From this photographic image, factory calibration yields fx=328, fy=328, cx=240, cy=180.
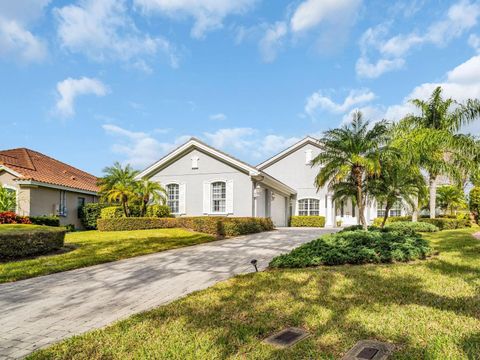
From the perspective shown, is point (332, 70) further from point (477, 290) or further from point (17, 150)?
point (17, 150)

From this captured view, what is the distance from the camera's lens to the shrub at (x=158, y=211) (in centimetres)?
2070

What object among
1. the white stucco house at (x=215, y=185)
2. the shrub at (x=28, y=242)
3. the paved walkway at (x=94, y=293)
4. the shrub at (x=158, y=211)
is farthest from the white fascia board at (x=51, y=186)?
the paved walkway at (x=94, y=293)

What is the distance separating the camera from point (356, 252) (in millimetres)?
7898

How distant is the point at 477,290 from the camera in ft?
16.8

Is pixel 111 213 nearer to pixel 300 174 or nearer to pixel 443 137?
pixel 300 174

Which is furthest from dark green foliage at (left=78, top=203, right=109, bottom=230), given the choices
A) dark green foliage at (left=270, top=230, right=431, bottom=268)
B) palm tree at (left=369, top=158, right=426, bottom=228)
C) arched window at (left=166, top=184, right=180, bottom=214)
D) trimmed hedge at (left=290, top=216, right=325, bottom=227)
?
dark green foliage at (left=270, top=230, right=431, bottom=268)

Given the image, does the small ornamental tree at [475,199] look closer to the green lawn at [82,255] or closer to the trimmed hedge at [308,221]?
the trimmed hedge at [308,221]

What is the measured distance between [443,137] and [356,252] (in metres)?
15.4

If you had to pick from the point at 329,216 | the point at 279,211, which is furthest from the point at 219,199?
the point at 329,216

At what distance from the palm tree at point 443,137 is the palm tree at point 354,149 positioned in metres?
7.83

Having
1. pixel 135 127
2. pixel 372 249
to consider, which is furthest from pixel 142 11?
pixel 372 249

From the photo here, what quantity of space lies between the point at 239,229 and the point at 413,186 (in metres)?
8.29

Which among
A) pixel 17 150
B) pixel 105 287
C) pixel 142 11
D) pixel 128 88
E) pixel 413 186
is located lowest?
pixel 105 287

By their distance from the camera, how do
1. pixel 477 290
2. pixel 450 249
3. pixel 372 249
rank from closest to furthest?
pixel 477 290, pixel 372 249, pixel 450 249
